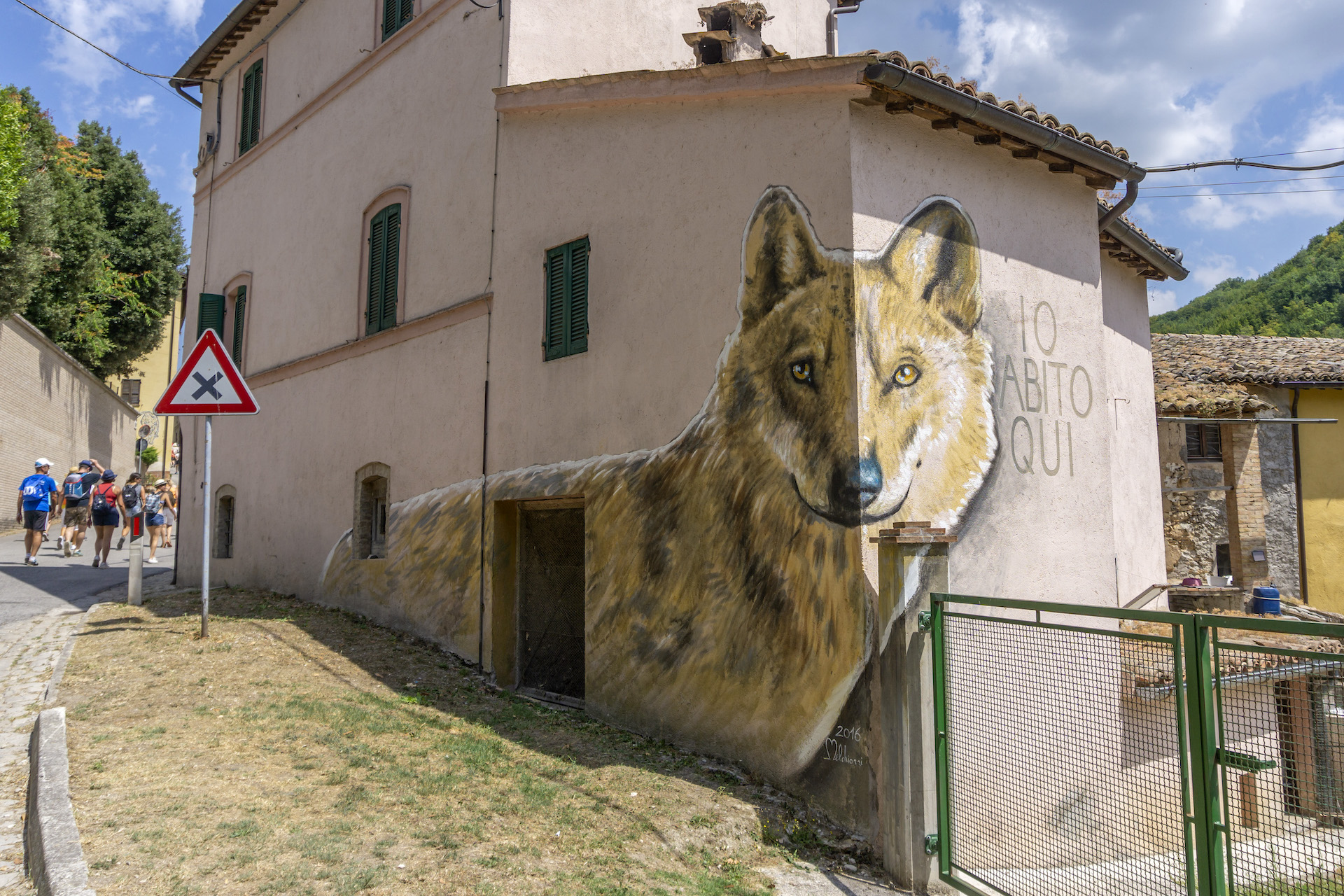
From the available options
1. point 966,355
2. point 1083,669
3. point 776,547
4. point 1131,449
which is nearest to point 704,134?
point 966,355

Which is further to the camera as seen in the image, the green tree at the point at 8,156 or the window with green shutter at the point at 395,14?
the green tree at the point at 8,156

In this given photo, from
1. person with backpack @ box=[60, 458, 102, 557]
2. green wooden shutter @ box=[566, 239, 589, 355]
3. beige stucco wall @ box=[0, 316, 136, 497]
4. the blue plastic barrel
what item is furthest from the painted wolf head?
beige stucco wall @ box=[0, 316, 136, 497]

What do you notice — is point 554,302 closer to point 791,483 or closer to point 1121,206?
point 791,483

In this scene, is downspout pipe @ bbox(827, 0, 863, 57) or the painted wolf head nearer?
the painted wolf head

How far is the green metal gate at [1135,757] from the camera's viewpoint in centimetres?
370

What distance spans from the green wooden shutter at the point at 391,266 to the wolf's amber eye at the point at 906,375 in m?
6.64

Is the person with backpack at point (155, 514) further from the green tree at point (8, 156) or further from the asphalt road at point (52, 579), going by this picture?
the green tree at point (8, 156)

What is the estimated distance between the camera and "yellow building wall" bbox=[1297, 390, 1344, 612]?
17.4 meters

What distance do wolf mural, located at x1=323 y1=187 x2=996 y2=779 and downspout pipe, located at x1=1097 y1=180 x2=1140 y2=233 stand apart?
2.00 metres

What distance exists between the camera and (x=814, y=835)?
5914 millimetres

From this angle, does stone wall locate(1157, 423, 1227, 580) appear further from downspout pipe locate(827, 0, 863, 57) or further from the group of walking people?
the group of walking people

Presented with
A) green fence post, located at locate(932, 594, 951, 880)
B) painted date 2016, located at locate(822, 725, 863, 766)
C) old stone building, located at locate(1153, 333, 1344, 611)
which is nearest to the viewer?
green fence post, located at locate(932, 594, 951, 880)

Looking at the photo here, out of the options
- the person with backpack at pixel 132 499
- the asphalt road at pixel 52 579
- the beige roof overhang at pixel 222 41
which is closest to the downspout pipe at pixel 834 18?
the beige roof overhang at pixel 222 41

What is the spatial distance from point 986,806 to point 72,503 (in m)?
18.2
